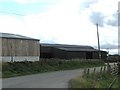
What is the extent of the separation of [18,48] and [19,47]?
351 mm

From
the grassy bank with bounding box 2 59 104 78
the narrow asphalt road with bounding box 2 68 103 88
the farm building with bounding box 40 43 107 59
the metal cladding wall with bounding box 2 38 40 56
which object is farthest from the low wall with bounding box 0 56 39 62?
the farm building with bounding box 40 43 107 59

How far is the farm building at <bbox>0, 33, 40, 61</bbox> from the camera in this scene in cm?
5372

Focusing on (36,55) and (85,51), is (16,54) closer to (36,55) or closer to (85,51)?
(36,55)

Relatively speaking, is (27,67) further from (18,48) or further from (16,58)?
(18,48)

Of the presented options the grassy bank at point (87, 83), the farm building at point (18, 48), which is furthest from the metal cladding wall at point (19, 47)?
the grassy bank at point (87, 83)

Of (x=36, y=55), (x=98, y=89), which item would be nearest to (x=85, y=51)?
(x=36, y=55)

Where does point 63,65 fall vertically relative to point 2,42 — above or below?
below

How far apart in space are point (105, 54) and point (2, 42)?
50803mm

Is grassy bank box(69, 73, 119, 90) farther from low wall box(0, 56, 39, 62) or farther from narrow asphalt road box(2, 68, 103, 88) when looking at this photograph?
low wall box(0, 56, 39, 62)

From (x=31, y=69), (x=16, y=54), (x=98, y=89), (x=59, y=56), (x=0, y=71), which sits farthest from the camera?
(x=59, y=56)

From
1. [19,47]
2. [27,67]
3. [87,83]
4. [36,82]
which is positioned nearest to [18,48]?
[19,47]

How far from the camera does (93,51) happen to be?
3693 inches

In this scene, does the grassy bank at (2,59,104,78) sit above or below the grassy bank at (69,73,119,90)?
below

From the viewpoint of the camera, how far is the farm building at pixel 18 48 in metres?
53.7
